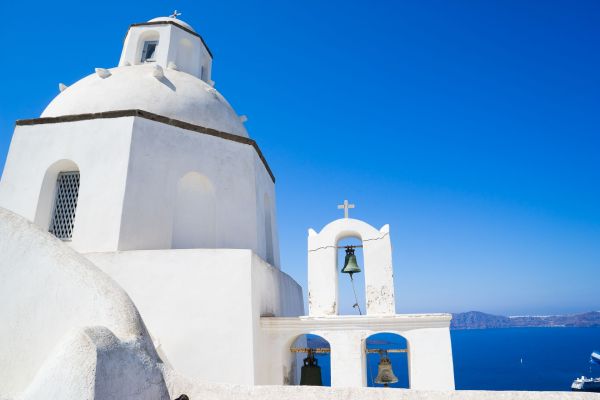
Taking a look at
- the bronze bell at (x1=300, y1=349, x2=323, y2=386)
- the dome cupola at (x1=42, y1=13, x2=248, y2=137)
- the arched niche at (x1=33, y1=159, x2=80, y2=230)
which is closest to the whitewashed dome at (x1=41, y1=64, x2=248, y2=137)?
the dome cupola at (x1=42, y1=13, x2=248, y2=137)

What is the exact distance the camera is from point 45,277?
312 centimetres

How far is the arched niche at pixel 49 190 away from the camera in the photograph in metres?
6.96

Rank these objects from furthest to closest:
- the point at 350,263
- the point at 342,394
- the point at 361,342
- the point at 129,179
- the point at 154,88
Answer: the point at 154,88, the point at 350,263, the point at 129,179, the point at 361,342, the point at 342,394

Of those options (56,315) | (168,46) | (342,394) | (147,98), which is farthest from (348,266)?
(168,46)

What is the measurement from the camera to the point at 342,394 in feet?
9.66

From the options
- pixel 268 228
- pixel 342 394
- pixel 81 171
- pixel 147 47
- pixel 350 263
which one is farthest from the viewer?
pixel 147 47

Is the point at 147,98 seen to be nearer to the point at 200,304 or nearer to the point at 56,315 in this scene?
the point at 200,304

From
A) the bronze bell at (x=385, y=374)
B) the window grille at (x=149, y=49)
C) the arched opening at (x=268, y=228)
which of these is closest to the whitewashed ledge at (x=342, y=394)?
the bronze bell at (x=385, y=374)

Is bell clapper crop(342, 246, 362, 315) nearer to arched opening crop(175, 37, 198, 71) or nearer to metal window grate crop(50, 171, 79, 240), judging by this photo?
metal window grate crop(50, 171, 79, 240)

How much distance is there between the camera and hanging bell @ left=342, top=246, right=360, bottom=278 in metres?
7.01

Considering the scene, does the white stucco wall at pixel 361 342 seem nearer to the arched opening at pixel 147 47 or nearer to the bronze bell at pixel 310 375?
the bronze bell at pixel 310 375

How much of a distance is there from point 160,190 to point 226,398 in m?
4.83

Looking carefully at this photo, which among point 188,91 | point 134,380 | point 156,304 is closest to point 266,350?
point 156,304

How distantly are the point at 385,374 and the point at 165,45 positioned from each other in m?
9.73
